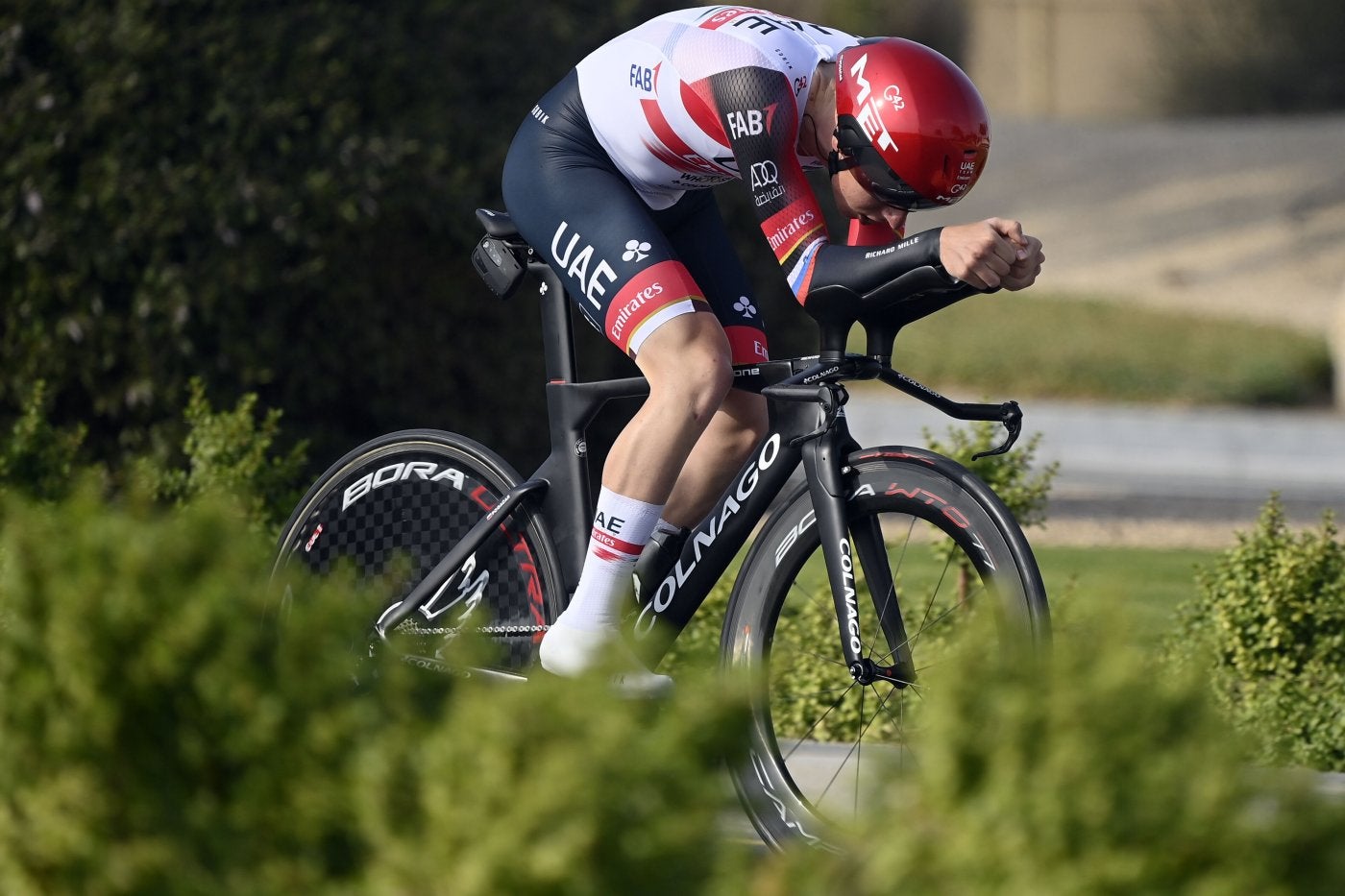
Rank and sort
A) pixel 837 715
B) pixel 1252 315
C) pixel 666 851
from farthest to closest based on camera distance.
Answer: pixel 1252 315, pixel 837 715, pixel 666 851

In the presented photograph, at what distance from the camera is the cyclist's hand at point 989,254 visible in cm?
324

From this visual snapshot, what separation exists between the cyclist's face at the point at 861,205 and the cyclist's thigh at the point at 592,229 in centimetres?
35

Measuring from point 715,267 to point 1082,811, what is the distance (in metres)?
2.53

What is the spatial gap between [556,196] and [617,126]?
0.20 m

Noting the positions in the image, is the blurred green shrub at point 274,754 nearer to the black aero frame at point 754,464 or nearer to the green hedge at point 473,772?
the green hedge at point 473,772

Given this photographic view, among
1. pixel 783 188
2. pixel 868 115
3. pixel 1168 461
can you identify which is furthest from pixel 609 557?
pixel 1168 461

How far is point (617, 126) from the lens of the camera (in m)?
3.94

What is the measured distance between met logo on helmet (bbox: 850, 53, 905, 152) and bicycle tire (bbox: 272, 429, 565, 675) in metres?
1.18

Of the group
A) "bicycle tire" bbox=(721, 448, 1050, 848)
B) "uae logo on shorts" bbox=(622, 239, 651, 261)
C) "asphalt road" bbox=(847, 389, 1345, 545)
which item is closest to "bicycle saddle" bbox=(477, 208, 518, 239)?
"uae logo on shorts" bbox=(622, 239, 651, 261)

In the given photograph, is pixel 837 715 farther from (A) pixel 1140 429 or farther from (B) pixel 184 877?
(A) pixel 1140 429

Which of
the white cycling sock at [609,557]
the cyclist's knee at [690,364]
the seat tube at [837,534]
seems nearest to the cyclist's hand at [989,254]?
the seat tube at [837,534]

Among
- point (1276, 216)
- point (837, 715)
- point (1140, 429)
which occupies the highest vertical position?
point (837, 715)

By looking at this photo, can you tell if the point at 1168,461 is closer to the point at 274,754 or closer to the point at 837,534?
the point at 837,534

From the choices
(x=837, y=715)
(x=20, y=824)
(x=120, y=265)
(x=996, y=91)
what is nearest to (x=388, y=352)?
(x=120, y=265)
